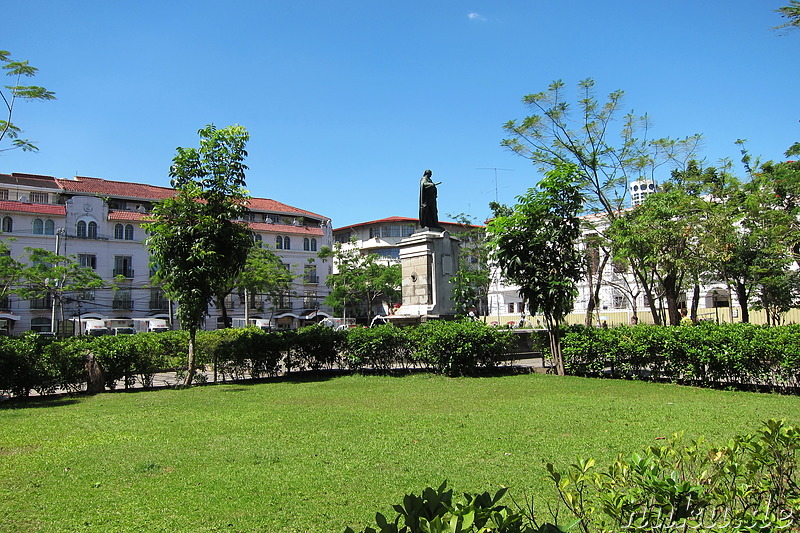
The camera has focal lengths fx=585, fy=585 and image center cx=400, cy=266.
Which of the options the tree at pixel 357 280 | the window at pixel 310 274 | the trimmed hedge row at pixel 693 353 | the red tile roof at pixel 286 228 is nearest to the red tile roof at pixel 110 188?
the red tile roof at pixel 286 228

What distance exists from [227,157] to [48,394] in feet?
19.8

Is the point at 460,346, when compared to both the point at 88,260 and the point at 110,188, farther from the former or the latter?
the point at 110,188

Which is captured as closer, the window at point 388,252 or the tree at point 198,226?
the tree at point 198,226

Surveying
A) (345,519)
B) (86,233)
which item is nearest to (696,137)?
(345,519)

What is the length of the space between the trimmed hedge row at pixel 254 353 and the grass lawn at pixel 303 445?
2.59 ft

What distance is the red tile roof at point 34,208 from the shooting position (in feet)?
131

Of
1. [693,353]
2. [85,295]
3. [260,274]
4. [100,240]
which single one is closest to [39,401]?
[693,353]

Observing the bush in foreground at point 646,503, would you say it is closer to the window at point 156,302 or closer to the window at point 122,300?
the window at point 122,300

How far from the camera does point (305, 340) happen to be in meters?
14.4

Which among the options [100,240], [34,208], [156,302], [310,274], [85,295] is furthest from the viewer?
[310,274]

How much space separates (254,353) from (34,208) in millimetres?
35403

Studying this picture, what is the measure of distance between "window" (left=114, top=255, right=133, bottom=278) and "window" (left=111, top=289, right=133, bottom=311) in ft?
5.09

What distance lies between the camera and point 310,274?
51.6 m

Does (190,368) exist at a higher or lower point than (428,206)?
lower
